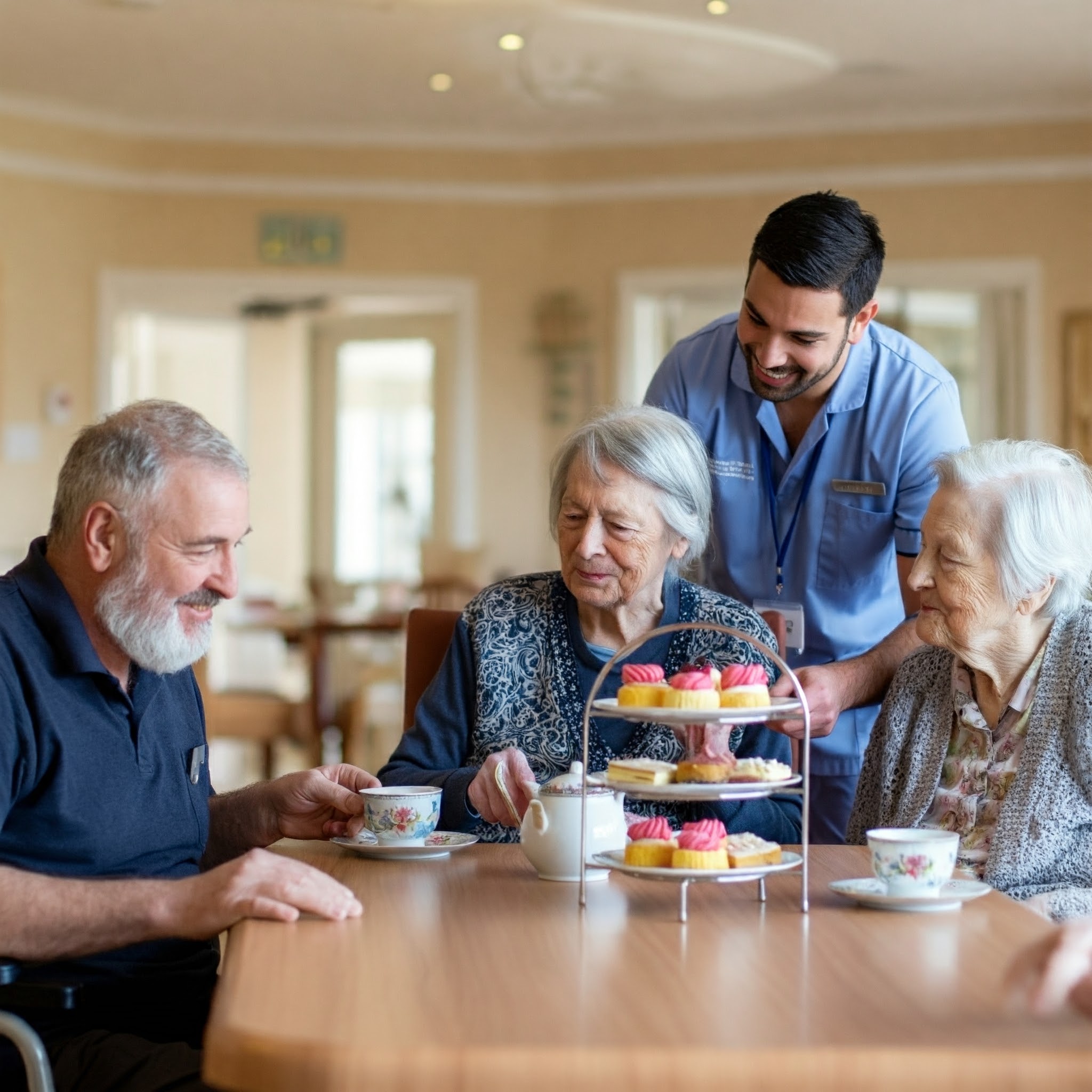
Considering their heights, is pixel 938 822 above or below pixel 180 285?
below

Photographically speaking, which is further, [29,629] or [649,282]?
[649,282]

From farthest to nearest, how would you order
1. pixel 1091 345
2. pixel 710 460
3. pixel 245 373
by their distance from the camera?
pixel 245 373 → pixel 1091 345 → pixel 710 460

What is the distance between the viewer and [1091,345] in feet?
22.5

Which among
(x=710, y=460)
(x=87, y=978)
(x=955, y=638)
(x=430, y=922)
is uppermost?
(x=710, y=460)

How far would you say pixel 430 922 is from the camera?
58.5 inches

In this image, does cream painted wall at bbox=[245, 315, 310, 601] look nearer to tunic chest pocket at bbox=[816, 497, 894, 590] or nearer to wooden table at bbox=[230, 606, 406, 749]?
wooden table at bbox=[230, 606, 406, 749]

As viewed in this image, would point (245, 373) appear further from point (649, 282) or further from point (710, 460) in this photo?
point (710, 460)

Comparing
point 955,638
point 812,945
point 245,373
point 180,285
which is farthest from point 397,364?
point 812,945

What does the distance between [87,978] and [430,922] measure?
0.49 metres

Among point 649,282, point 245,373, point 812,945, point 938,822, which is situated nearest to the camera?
point 812,945

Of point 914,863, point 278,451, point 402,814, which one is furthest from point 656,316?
point 914,863

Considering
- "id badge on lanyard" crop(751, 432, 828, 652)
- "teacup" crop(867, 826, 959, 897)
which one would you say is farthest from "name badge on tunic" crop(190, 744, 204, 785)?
"id badge on lanyard" crop(751, 432, 828, 652)

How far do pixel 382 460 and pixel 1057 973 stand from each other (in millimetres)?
7957

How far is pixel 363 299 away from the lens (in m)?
7.58
